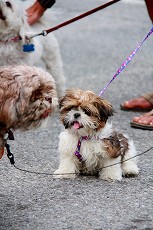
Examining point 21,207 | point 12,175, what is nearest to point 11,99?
point 21,207

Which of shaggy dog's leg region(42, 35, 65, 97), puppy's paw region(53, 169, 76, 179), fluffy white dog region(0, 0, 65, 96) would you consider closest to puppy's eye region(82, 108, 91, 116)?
puppy's paw region(53, 169, 76, 179)

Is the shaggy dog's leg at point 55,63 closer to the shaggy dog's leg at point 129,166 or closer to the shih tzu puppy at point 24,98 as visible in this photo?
the shaggy dog's leg at point 129,166

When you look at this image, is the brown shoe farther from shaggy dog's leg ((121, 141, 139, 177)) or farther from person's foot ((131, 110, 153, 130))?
shaggy dog's leg ((121, 141, 139, 177))

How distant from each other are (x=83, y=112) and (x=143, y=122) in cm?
180

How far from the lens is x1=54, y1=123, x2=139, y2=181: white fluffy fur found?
16.0 feet

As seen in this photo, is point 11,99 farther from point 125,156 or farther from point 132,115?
point 132,115

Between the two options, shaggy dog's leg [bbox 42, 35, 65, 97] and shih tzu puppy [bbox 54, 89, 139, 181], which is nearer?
shih tzu puppy [bbox 54, 89, 139, 181]

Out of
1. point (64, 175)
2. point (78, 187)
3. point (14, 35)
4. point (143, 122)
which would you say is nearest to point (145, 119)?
point (143, 122)

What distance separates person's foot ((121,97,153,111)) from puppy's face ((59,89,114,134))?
2339 mm

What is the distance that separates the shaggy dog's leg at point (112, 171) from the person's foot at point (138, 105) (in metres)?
2.29

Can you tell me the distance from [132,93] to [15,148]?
258 cm

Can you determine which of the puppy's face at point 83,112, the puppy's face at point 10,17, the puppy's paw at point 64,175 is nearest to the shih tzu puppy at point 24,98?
the puppy's face at point 83,112

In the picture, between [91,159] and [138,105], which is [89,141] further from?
[138,105]

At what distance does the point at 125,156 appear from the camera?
512cm
